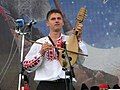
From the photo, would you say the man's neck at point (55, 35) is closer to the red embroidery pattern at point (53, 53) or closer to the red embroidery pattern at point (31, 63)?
the red embroidery pattern at point (53, 53)

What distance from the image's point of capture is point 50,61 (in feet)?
7.45

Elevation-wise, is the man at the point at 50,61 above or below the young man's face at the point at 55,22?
below

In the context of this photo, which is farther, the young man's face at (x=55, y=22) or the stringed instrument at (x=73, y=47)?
the young man's face at (x=55, y=22)

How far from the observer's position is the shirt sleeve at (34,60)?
224 centimetres

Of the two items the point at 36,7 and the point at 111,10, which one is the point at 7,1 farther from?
the point at 111,10

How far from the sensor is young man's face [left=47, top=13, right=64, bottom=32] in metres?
2.28

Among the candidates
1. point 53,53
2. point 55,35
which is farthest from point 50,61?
point 55,35

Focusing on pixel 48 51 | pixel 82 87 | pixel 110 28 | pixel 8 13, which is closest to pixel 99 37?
pixel 110 28

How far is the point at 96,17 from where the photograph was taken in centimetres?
393

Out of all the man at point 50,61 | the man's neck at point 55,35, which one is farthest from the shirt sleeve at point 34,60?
the man's neck at point 55,35

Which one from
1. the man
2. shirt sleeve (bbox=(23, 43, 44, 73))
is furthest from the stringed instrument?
shirt sleeve (bbox=(23, 43, 44, 73))

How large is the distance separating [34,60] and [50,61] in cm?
10

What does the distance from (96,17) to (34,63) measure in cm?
182

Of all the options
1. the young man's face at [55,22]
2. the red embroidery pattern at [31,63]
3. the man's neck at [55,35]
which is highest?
the young man's face at [55,22]
